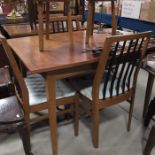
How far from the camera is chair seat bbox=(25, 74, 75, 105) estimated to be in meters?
1.54

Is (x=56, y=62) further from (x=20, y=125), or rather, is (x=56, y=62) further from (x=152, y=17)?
(x=152, y=17)

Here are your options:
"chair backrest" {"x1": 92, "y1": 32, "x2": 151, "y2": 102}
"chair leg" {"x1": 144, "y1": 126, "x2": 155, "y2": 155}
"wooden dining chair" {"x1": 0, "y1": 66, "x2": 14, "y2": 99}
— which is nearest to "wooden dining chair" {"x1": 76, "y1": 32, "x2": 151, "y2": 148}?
"chair backrest" {"x1": 92, "y1": 32, "x2": 151, "y2": 102}

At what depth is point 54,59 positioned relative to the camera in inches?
55.1

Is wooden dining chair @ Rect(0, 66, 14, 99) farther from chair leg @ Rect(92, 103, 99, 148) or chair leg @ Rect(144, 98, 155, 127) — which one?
chair leg @ Rect(144, 98, 155, 127)

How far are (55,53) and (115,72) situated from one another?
0.47m

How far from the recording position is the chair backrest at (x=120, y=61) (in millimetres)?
1337

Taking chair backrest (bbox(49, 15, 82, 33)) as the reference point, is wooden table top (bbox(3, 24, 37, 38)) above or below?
below

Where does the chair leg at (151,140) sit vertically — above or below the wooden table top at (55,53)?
below

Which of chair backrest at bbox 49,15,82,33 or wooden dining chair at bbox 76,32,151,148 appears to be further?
chair backrest at bbox 49,15,82,33

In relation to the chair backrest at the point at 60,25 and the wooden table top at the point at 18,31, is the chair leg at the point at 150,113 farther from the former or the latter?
the wooden table top at the point at 18,31

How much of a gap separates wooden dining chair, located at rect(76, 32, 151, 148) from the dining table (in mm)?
104

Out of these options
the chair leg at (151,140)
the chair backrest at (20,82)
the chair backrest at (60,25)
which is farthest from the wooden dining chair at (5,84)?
the chair leg at (151,140)

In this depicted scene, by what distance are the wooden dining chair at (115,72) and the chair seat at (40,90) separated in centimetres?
13

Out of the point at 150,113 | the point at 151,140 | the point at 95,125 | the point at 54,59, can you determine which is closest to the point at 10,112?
the point at 54,59
